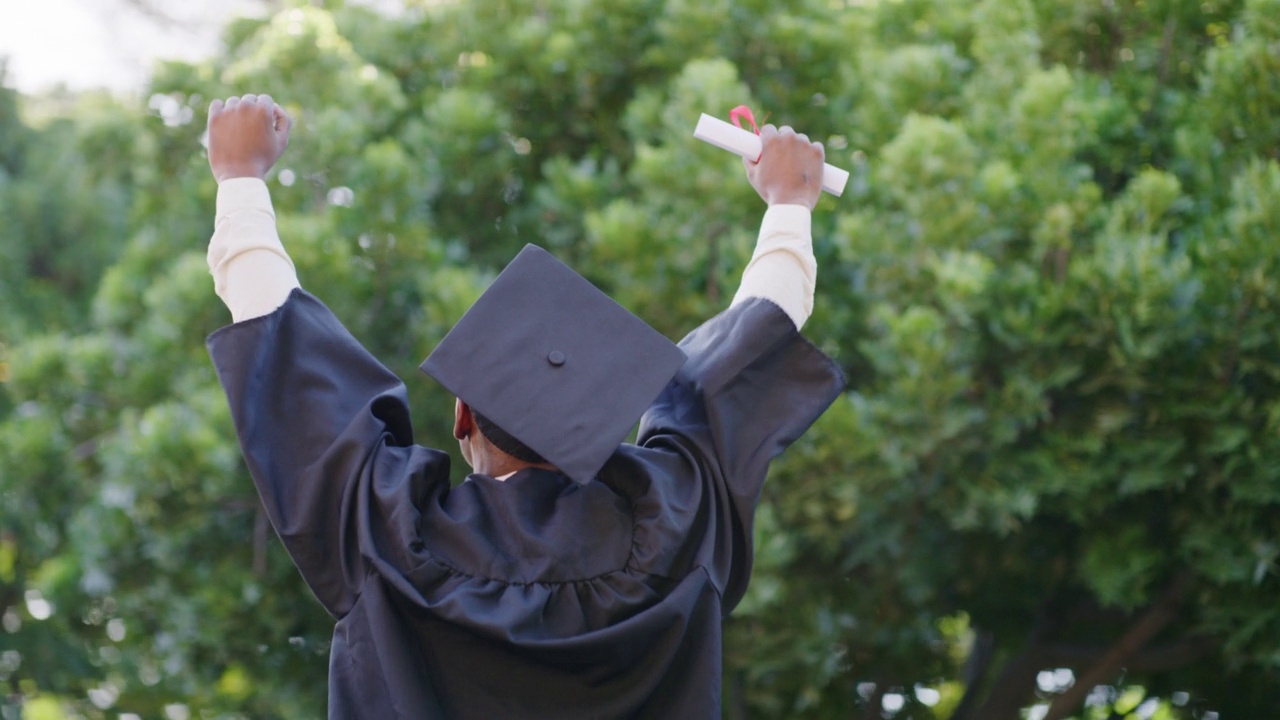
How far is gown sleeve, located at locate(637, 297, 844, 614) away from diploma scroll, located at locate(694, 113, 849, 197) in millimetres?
247

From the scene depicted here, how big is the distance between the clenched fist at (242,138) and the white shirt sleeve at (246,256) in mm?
27

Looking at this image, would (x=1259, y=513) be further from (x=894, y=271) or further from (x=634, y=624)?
(x=634, y=624)

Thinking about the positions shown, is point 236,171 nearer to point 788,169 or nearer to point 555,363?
point 555,363

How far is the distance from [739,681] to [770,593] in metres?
0.82

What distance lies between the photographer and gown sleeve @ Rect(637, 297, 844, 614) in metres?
2.31

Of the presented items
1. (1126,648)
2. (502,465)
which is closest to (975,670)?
(1126,648)

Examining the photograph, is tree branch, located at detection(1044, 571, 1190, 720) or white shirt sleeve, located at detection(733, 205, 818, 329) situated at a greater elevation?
white shirt sleeve, located at detection(733, 205, 818, 329)

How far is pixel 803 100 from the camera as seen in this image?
611 centimetres

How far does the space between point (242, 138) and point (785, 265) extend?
0.92m

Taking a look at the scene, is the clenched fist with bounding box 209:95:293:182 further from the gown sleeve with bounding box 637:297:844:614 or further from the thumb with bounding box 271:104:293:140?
the gown sleeve with bounding box 637:297:844:614

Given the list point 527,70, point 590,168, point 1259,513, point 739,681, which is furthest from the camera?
point 527,70

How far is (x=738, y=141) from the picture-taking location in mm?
2424

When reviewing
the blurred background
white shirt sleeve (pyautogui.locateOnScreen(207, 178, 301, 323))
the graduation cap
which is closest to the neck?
the graduation cap

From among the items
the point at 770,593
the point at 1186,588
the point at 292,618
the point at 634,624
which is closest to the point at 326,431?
the point at 634,624
